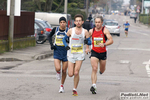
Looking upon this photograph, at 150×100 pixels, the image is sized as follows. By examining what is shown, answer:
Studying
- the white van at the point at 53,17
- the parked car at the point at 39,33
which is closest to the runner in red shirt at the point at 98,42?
the parked car at the point at 39,33

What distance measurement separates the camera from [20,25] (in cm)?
2003

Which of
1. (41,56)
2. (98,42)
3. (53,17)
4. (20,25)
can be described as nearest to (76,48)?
(98,42)

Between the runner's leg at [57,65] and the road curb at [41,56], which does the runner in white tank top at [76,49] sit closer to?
the runner's leg at [57,65]

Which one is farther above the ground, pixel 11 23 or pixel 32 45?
pixel 11 23

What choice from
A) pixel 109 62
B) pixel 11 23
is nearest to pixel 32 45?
pixel 11 23

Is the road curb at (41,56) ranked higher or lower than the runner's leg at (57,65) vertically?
lower

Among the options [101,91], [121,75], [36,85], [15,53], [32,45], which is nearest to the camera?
[101,91]

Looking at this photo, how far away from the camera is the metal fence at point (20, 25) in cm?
1744

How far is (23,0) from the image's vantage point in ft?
158

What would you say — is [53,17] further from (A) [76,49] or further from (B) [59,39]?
(A) [76,49]

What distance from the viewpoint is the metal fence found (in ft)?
57.2

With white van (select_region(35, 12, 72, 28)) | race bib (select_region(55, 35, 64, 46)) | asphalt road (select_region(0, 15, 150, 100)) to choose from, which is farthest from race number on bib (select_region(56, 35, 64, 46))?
white van (select_region(35, 12, 72, 28))

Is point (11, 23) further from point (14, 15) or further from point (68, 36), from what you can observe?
point (68, 36)

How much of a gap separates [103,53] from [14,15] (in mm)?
10059
